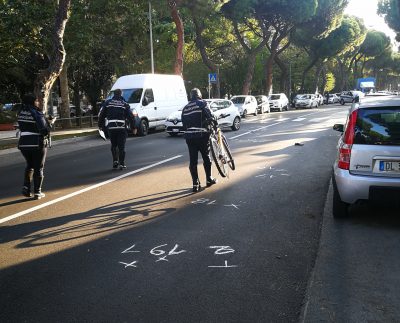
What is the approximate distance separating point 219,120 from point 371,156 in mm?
13877

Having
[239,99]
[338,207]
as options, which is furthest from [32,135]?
[239,99]

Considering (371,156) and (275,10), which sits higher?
(275,10)

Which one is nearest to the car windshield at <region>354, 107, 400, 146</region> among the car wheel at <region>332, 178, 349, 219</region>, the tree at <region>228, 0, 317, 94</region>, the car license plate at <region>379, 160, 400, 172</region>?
the car license plate at <region>379, 160, 400, 172</region>

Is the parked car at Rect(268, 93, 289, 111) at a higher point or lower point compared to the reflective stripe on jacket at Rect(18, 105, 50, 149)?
lower

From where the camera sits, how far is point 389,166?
5383 mm

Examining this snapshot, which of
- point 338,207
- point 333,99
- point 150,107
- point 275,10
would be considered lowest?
point 333,99

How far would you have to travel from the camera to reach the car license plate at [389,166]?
5.36 metres

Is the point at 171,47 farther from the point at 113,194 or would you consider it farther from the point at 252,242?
the point at 252,242

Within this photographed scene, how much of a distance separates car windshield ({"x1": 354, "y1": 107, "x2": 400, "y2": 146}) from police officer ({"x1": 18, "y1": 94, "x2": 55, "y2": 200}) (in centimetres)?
476

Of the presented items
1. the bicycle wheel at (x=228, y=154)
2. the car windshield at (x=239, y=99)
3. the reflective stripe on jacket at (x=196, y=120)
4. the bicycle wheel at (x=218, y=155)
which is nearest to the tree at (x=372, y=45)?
the car windshield at (x=239, y=99)

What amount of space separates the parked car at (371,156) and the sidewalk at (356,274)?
40 centimetres

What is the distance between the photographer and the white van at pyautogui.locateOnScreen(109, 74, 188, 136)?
1947 centimetres

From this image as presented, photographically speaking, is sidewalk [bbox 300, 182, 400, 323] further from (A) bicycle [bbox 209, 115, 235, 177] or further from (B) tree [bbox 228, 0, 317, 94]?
(B) tree [bbox 228, 0, 317, 94]

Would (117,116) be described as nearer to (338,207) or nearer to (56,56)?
(338,207)
